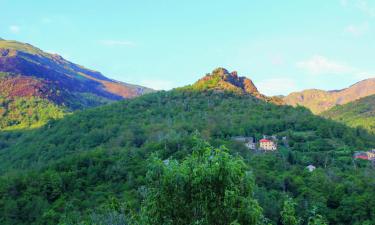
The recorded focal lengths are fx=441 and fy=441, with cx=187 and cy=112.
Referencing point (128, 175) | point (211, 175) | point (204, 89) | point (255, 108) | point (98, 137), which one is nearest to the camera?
point (211, 175)

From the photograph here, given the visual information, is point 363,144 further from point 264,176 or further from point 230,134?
point 264,176

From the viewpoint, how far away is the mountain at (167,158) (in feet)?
132

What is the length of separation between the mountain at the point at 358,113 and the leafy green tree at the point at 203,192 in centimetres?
12252

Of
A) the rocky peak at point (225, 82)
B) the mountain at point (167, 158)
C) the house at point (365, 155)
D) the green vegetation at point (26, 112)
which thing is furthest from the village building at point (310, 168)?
the green vegetation at point (26, 112)

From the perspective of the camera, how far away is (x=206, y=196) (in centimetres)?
941

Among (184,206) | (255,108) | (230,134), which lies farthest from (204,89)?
(184,206)

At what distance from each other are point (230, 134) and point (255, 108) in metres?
17.8

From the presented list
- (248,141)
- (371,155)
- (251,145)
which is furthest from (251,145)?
(371,155)

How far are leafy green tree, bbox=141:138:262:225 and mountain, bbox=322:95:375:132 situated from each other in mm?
122521

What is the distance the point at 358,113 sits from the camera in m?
150

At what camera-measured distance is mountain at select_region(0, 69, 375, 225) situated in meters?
40.3

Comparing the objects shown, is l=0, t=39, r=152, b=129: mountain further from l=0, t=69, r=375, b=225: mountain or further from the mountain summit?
the mountain summit

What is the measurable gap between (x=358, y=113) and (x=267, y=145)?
93.7 m

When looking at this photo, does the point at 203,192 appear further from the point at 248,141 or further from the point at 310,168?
the point at 248,141
